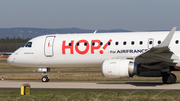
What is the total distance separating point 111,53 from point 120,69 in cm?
281

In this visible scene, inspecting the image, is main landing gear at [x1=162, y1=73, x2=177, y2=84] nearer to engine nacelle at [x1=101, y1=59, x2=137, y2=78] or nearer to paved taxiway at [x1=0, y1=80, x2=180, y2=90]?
paved taxiway at [x1=0, y1=80, x2=180, y2=90]

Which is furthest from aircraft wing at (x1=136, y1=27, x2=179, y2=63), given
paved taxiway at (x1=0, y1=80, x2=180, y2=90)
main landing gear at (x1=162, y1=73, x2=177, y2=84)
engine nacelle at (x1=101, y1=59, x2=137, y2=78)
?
paved taxiway at (x1=0, y1=80, x2=180, y2=90)

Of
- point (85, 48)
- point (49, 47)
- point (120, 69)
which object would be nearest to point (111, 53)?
point (85, 48)

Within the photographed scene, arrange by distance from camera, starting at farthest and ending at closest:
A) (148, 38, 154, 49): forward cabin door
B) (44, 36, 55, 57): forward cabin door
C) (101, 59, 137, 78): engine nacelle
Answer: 1. (44, 36, 55, 57): forward cabin door
2. (148, 38, 154, 49): forward cabin door
3. (101, 59, 137, 78): engine nacelle

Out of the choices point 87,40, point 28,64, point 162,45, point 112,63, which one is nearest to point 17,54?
point 28,64

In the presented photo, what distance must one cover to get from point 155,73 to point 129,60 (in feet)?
8.97

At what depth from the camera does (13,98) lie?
14.9m

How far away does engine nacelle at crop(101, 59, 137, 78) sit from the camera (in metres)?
19.4

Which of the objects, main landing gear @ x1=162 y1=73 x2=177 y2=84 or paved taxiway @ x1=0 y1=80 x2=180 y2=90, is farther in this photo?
main landing gear @ x1=162 y1=73 x2=177 y2=84

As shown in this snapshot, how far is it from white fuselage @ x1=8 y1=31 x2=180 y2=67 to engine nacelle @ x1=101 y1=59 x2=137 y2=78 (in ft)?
6.44

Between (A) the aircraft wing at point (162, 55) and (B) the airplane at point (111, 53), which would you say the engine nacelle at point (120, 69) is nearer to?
(B) the airplane at point (111, 53)

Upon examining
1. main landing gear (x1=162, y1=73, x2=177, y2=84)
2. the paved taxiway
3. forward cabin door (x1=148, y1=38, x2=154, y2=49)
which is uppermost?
forward cabin door (x1=148, y1=38, x2=154, y2=49)

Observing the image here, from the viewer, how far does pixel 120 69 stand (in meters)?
19.4

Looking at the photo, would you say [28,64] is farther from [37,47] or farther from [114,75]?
[114,75]
